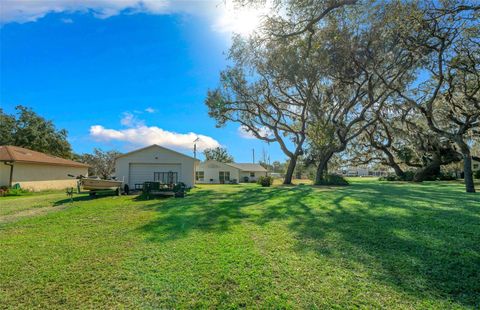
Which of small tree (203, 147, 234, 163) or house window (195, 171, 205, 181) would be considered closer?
house window (195, 171, 205, 181)

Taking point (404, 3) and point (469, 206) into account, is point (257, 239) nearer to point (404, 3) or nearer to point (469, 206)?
point (469, 206)

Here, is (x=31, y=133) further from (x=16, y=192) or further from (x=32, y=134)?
(x=16, y=192)

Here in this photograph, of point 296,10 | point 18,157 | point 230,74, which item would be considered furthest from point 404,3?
point 18,157

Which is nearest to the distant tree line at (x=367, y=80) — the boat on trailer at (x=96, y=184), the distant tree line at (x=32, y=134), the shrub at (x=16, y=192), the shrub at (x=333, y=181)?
the shrub at (x=333, y=181)

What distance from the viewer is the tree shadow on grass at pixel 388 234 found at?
10.3ft

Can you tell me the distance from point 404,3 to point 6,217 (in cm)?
1299

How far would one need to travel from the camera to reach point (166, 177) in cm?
1869

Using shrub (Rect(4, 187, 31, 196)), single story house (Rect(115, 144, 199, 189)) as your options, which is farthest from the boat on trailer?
shrub (Rect(4, 187, 31, 196))

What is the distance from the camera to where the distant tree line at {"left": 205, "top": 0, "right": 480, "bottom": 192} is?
805 centimetres

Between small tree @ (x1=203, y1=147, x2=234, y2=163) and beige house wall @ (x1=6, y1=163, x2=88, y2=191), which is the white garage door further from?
small tree @ (x1=203, y1=147, x2=234, y2=163)

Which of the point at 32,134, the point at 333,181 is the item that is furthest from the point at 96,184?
the point at 32,134

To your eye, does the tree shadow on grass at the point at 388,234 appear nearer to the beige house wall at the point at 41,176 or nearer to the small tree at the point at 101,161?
the beige house wall at the point at 41,176

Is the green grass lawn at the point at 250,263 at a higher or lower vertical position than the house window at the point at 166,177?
lower

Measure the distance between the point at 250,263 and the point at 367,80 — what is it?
53.3 ft
